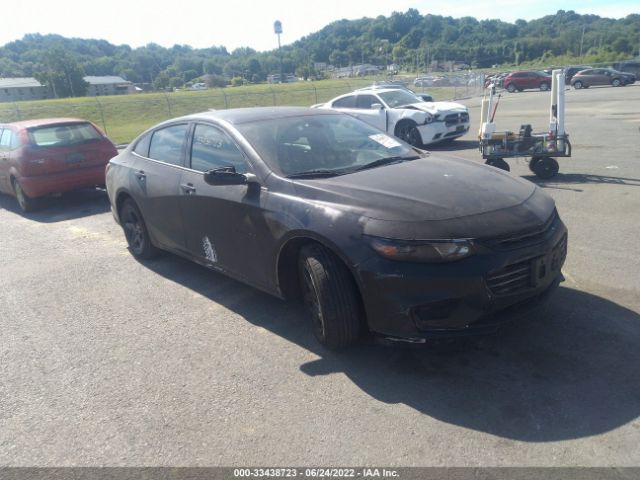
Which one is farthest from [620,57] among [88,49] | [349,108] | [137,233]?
[88,49]

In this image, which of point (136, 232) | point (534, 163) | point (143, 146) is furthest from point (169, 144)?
point (534, 163)

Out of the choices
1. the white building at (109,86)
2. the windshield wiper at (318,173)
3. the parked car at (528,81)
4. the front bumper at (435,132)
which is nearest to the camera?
the windshield wiper at (318,173)

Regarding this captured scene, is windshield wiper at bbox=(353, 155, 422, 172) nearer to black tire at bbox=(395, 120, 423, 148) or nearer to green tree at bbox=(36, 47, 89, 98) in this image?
black tire at bbox=(395, 120, 423, 148)

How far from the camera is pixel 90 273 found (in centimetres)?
597

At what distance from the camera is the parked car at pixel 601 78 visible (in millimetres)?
40000

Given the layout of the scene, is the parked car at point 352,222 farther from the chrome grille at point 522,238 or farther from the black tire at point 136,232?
the black tire at point 136,232

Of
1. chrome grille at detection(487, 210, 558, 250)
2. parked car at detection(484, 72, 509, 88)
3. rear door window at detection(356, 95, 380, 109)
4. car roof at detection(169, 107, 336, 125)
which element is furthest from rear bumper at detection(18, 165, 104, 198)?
chrome grille at detection(487, 210, 558, 250)

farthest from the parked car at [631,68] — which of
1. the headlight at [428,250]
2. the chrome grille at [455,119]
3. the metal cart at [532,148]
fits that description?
the headlight at [428,250]

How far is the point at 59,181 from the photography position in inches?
362

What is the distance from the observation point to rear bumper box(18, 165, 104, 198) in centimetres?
912

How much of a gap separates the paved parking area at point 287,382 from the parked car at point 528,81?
4284 centimetres

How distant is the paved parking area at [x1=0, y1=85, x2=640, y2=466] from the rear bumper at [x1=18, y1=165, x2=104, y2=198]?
3994 millimetres

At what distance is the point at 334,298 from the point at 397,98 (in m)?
12.1

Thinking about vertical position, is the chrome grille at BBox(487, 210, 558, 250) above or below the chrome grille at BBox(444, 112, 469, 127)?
above
